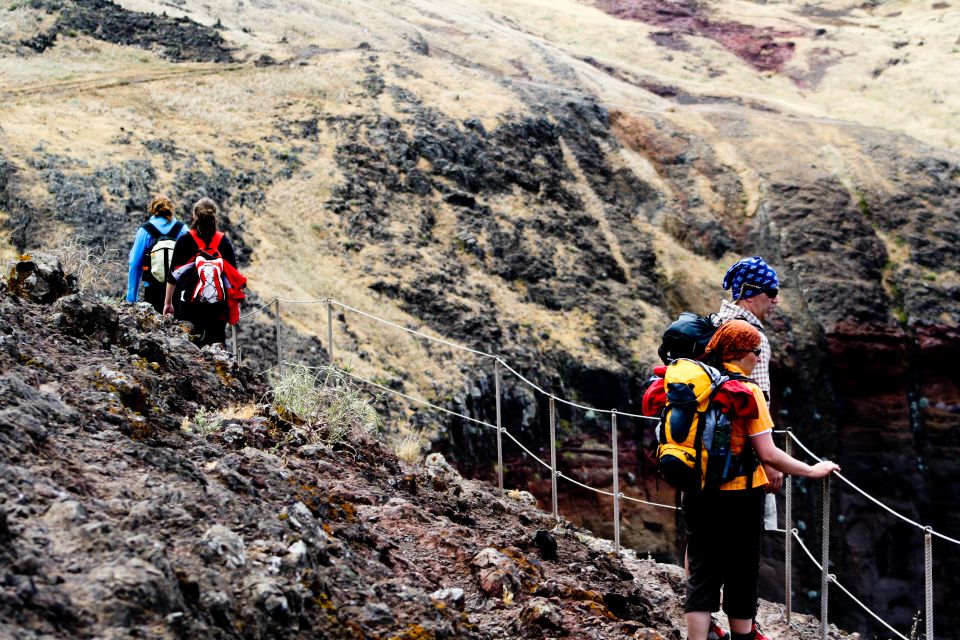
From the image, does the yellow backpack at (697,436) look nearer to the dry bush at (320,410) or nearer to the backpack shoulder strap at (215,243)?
the dry bush at (320,410)

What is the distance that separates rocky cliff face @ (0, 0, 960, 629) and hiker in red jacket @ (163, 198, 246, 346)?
21.4ft

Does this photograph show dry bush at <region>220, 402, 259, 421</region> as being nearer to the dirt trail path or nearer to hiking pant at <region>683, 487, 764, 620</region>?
hiking pant at <region>683, 487, 764, 620</region>

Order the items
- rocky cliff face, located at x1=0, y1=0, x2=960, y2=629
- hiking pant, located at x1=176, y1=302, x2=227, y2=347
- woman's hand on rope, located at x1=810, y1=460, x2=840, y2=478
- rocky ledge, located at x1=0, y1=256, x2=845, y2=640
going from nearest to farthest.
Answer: rocky ledge, located at x1=0, y1=256, x2=845, y2=640, woman's hand on rope, located at x1=810, y1=460, x2=840, y2=478, hiking pant, located at x1=176, y1=302, x2=227, y2=347, rocky cliff face, located at x1=0, y1=0, x2=960, y2=629

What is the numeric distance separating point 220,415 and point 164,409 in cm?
34

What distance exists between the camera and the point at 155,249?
8.09 m

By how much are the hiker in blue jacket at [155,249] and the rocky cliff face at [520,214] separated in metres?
6.05

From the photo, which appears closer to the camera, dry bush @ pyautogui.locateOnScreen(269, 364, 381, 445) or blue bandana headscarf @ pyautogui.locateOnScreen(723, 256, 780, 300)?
blue bandana headscarf @ pyautogui.locateOnScreen(723, 256, 780, 300)

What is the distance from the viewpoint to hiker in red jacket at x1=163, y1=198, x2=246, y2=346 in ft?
25.5

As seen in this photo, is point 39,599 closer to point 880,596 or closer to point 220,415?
point 220,415

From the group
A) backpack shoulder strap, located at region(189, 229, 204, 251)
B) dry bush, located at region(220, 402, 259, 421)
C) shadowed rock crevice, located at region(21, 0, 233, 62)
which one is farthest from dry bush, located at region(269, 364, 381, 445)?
shadowed rock crevice, located at region(21, 0, 233, 62)

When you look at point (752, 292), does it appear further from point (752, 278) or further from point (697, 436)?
point (697, 436)

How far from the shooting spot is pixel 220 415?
5.30 metres

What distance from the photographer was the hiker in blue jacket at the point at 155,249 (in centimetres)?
808

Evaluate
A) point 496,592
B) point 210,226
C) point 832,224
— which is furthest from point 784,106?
point 496,592
